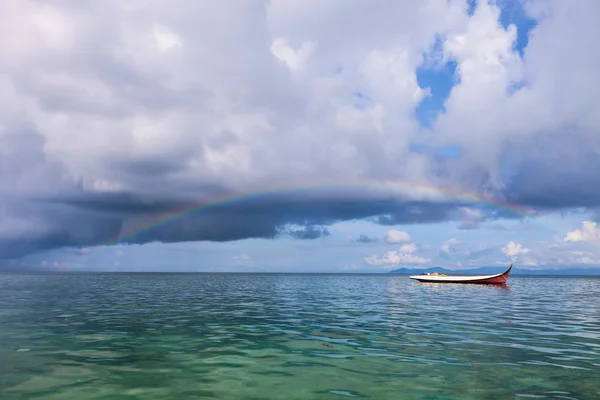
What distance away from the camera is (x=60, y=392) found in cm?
1505

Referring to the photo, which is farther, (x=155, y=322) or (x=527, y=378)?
(x=155, y=322)

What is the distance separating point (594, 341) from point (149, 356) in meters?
26.8

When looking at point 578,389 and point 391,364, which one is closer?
point 578,389

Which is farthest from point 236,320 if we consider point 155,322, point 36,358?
point 36,358

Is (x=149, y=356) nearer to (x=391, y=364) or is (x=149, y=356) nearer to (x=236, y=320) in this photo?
(x=391, y=364)

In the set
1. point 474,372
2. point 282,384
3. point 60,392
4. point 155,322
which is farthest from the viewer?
point 155,322

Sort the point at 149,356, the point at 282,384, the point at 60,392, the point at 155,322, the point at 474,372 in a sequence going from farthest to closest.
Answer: the point at 155,322, the point at 149,356, the point at 474,372, the point at 282,384, the point at 60,392

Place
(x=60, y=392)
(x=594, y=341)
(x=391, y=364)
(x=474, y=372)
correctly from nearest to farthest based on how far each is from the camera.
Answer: (x=60, y=392) < (x=474, y=372) < (x=391, y=364) < (x=594, y=341)

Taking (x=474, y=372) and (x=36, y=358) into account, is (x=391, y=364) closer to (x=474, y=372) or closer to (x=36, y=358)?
(x=474, y=372)

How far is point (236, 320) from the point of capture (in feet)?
119

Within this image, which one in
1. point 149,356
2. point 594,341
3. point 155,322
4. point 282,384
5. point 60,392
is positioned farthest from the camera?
point 155,322

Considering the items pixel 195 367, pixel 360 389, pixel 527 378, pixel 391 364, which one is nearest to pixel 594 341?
pixel 527 378

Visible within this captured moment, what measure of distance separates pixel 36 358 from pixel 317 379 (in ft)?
45.5

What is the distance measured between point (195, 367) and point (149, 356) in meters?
3.62
